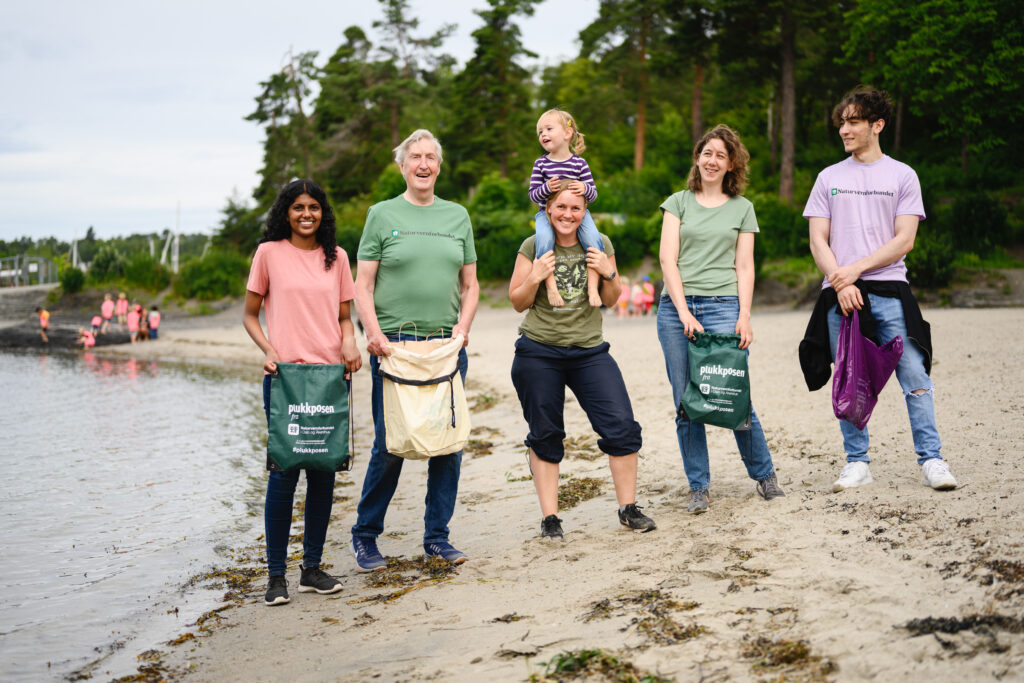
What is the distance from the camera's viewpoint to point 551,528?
4777 mm

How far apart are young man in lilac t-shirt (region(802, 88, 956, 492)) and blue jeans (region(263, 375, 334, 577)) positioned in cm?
281

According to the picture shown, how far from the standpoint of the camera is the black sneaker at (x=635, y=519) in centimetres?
468

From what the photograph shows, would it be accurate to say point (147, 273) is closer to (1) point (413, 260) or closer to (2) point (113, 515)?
(2) point (113, 515)

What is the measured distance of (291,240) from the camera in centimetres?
446

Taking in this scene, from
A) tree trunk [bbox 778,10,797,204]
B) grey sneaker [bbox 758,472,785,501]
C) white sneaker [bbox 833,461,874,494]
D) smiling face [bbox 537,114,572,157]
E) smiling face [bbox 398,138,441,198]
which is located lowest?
grey sneaker [bbox 758,472,785,501]

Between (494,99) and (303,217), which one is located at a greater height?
(494,99)

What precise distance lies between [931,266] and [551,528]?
21.5 m

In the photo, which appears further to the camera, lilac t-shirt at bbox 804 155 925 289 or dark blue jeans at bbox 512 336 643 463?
lilac t-shirt at bbox 804 155 925 289

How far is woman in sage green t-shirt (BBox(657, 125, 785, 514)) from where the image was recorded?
477cm

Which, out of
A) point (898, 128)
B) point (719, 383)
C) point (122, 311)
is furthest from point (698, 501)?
point (898, 128)

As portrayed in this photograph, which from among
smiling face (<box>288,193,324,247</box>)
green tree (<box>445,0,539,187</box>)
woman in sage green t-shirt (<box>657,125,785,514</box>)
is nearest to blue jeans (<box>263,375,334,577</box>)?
smiling face (<box>288,193,324,247</box>)

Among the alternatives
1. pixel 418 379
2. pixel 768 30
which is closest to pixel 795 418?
pixel 418 379

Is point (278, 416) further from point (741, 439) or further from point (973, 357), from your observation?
point (973, 357)

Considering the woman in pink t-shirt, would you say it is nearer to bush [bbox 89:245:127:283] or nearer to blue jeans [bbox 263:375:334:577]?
blue jeans [bbox 263:375:334:577]
